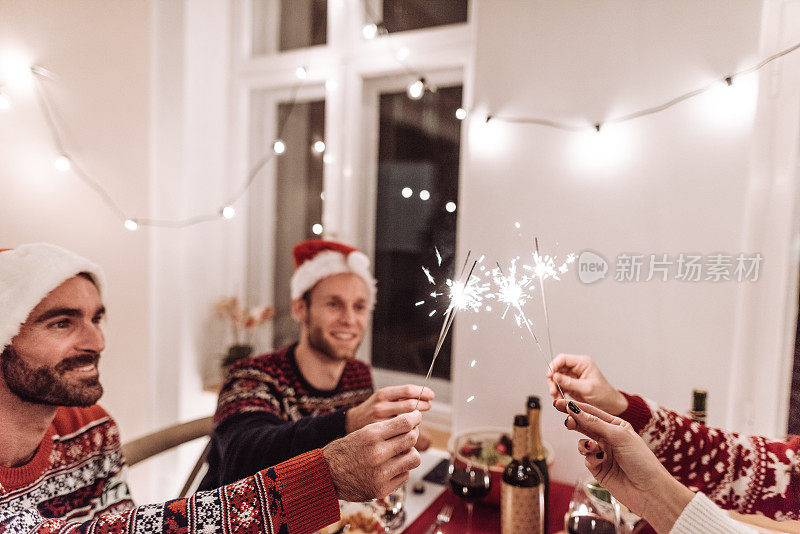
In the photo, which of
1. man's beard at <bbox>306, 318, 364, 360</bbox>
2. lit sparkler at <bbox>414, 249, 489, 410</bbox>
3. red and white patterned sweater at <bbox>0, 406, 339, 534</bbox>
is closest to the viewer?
red and white patterned sweater at <bbox>0, 406, 339, 534</bbox>

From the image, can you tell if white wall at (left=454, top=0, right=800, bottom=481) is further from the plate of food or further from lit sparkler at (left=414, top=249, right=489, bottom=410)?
the plate of food

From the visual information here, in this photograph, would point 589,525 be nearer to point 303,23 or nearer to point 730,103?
point 730,103

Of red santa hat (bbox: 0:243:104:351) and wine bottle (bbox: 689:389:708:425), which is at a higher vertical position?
red santa hat (bbox: 0:243:104:351)

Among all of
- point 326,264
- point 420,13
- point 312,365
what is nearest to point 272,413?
point 312,365

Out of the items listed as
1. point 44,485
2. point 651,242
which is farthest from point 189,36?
point 651,242

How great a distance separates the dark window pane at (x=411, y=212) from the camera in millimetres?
1585

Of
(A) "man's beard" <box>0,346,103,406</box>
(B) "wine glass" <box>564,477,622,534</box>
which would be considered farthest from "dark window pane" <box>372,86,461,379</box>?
(A) "man's beard" <box>0,346,103,406</box>

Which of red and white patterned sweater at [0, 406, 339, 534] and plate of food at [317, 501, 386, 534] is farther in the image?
plate of food at [317, 501, 386, 534]

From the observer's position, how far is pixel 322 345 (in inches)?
55.5

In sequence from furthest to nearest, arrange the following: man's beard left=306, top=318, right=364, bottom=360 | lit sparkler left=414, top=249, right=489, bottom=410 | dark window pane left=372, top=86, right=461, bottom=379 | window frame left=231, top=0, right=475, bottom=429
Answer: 1. window frame left=231, top=0, right=475, bottom=429
2. dark window pane left=372, top=86, right=461, bottom=379
3. man's beard left=306, top=318, right=364, bottom=360
4. lit sparkler left=414, top=249, right=489, bottom=410

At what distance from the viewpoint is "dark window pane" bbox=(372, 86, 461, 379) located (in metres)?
1.58

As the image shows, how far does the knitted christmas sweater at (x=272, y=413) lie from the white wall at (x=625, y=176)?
1.45ft

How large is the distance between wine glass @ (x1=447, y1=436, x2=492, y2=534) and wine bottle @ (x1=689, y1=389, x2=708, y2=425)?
50 cm
